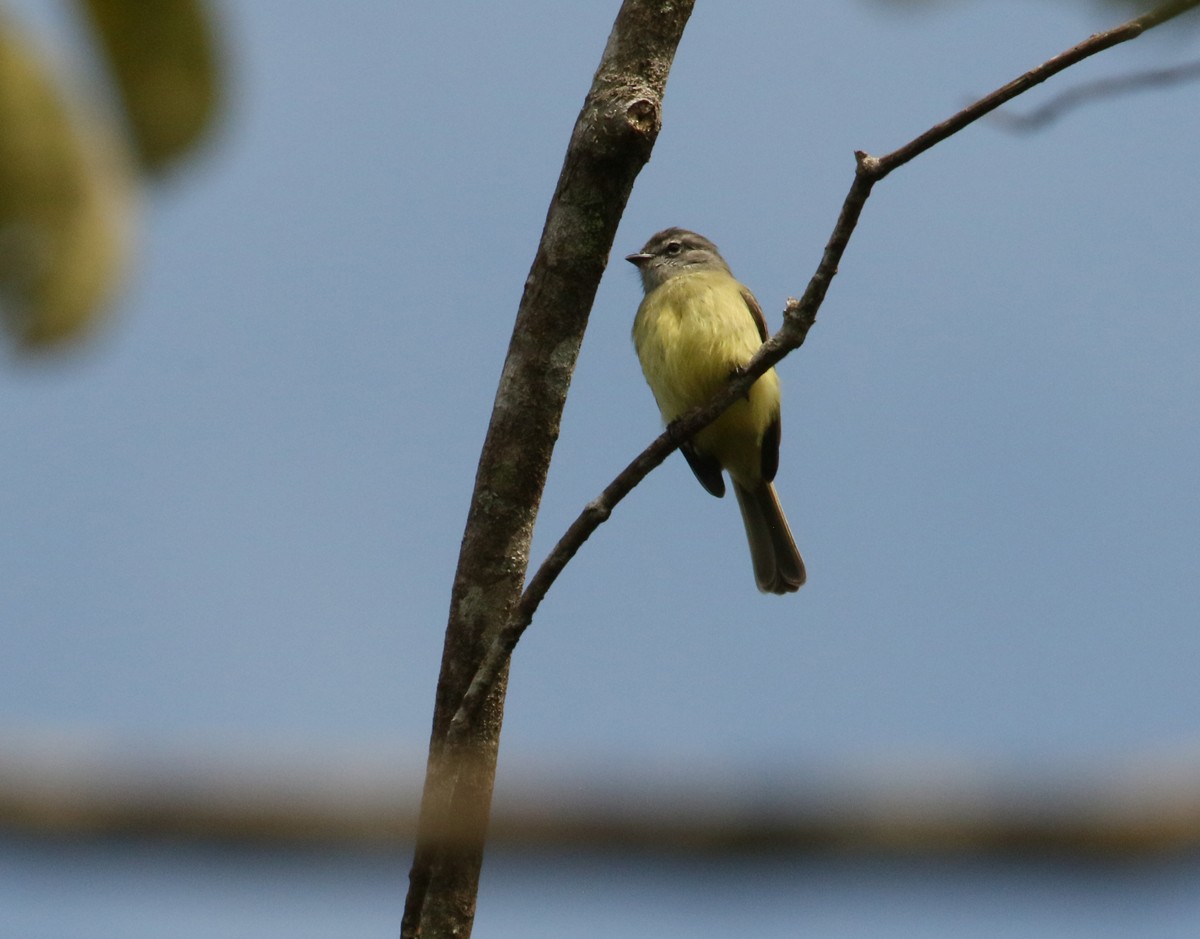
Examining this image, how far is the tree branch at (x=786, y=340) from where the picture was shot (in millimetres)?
4039

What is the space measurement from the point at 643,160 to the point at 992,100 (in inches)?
54.4

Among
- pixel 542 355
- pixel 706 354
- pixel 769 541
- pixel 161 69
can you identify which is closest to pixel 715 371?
pixel 706 354

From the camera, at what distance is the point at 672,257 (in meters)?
9.41

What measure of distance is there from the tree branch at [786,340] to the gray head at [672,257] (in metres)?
4.11

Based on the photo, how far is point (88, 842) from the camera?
2.48 ft

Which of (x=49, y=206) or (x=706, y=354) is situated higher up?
(x=706, y=354)

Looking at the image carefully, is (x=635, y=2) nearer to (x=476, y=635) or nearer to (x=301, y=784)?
(x=476, y=635)

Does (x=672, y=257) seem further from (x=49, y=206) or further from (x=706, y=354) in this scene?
(x=49, y=206)

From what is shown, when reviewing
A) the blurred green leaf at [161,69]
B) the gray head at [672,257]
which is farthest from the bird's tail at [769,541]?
the blurred green leaf at [161,69]

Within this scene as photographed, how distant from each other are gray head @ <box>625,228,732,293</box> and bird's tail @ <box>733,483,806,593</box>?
1.42 meters

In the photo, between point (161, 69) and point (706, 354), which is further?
point (706, 354)

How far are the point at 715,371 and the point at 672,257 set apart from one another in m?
2.05

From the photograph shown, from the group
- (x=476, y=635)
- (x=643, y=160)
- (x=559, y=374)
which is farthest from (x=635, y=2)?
(x=476, y=635)

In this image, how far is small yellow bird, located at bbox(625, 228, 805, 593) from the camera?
764 cm
